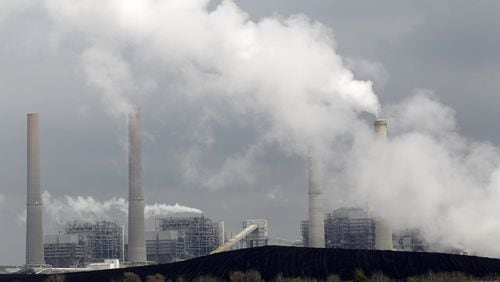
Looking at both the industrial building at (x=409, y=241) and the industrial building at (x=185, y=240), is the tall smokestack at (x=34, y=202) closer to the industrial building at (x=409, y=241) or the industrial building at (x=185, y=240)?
the industrial building at (x=185, y=240)

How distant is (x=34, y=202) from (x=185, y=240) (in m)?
30.6

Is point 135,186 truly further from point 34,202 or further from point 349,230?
point 349,230

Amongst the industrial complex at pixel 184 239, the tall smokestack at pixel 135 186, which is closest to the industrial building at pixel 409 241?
the industrial complex at pixel 184 239

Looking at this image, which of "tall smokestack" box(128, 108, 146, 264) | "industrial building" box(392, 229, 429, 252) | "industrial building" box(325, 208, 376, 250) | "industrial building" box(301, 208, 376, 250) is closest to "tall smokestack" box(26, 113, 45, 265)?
"tall smokestack" box(128, 108, 146, 264)

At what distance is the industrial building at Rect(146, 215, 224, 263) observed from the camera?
164000mm

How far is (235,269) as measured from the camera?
107 m

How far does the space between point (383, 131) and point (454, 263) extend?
26.6 m

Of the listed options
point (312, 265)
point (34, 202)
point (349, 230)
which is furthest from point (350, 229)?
point (312, 265)

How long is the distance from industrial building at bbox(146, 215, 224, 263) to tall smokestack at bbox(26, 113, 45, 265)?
2524 centimetres

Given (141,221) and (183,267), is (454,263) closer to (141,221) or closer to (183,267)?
(183,267)

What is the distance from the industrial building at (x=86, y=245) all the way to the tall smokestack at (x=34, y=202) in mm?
21010

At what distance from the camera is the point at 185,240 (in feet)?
541

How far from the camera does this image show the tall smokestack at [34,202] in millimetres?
138250

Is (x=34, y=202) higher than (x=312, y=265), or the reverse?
(x=34, y=202)
